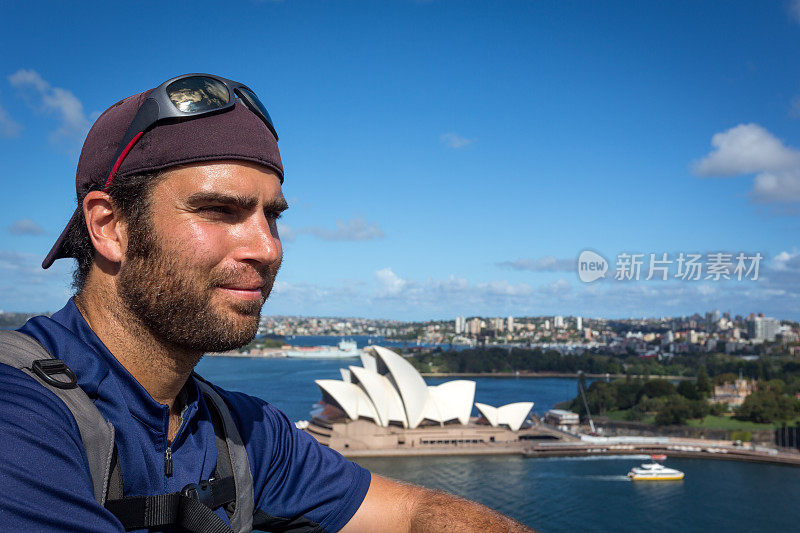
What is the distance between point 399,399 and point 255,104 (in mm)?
18663

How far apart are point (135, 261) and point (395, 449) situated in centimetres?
1789

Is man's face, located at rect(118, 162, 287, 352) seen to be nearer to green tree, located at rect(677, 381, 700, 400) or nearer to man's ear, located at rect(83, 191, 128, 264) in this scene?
man's ear, located at rect(83, 191, 128, 264)

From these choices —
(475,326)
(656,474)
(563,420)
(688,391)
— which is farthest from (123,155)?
(475,326)

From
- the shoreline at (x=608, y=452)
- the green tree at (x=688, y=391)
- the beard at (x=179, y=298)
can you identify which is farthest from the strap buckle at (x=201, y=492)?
the green tree at (x=688, y=391)

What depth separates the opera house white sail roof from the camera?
18.2 metres

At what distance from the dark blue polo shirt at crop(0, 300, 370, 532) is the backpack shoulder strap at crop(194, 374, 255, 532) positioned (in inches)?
0.5

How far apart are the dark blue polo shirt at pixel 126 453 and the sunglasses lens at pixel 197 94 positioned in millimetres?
216

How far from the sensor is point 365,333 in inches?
3762

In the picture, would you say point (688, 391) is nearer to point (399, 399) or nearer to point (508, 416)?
point (508, 416)

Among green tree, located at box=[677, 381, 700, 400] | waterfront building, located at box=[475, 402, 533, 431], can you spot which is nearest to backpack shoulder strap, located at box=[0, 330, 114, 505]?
waterfront building, located at box=[475, 402, 533, 431]

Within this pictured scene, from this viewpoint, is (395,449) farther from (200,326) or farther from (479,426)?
(200,326)

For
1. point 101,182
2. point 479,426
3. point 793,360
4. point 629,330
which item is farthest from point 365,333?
point 101,182

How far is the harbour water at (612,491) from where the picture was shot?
12602 mm

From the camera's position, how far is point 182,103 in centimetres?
59
